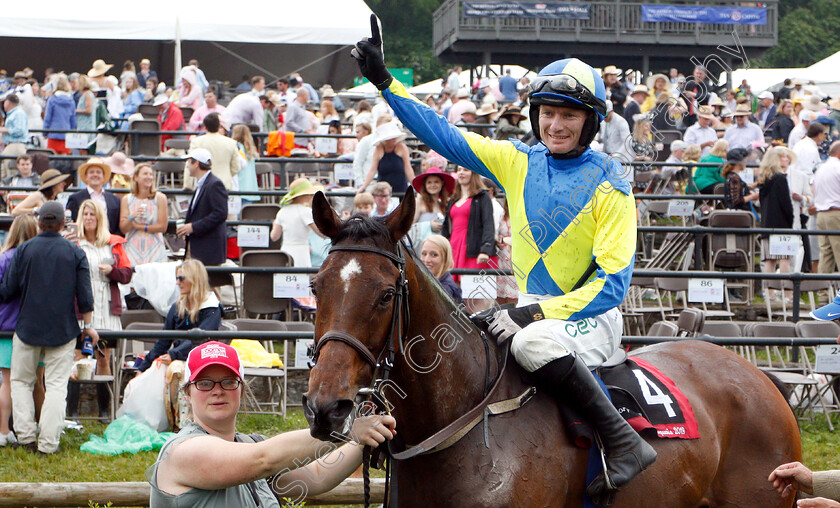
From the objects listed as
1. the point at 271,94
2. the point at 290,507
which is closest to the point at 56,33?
the point at 271,94

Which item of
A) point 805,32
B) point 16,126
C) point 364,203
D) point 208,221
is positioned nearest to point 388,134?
point 364,203

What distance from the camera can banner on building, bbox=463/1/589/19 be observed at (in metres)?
32.1

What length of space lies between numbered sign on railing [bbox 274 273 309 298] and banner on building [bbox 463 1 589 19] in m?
25.8

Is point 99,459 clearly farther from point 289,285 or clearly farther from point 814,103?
point 814,103

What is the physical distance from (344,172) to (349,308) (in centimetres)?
1098

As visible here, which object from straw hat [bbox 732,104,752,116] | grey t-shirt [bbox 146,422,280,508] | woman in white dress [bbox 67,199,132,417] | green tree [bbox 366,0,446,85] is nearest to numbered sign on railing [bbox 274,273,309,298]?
woman in white dress [bbox 67,199,132,417]

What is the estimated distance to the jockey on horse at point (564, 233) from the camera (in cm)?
353

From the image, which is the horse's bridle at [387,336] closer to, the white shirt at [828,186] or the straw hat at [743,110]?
the white shirt at [828,186]

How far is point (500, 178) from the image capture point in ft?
12.9

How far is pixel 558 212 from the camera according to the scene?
12.1ft

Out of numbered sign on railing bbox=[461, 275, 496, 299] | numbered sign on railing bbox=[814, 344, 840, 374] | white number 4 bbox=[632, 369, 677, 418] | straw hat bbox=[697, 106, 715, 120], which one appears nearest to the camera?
white number 4 bbox=[632, 369, 677, 418]

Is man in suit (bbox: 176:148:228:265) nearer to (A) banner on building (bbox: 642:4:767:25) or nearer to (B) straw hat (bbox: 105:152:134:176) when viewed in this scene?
(B) straw hat (bbox: 105:152:134:176)

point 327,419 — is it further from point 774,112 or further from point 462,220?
point 774,112

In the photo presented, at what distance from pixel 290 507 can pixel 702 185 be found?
10649 mm
